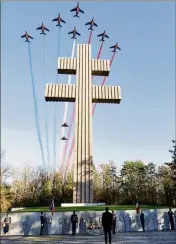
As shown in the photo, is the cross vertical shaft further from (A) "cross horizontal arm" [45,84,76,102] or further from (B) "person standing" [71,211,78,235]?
(B) "person standing" [71,211,78,235]

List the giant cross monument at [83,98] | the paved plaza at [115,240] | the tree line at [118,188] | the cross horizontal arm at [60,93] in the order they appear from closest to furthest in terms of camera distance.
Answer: the paved plaza at [115,240]
the giant cross monument at [83,98]
the cross horizontal arm at [60,93]
the tree line at [118,188]

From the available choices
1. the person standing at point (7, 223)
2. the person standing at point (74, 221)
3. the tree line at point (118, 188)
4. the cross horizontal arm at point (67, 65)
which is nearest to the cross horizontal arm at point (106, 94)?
the cross horizontal arm at point (67, 65)

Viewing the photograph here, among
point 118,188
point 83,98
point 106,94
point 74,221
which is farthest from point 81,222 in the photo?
point 118,188

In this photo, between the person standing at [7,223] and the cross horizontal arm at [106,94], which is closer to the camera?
the person standing at [7,223]

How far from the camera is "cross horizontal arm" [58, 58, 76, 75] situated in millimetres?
29969

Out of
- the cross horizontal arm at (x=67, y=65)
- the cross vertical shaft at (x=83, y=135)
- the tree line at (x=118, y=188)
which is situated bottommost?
the tree line at (x=118, y=188)

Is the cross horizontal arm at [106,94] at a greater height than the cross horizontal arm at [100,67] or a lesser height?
lesser

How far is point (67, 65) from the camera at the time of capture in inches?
1195

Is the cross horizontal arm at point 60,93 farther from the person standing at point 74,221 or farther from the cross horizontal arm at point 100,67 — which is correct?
the person standing at point 74,221

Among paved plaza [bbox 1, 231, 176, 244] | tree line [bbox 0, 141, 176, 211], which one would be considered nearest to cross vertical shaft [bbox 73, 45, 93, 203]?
paved plaza [bbox 1, 231, 176, 244]

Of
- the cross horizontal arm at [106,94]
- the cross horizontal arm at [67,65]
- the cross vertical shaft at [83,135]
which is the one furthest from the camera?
the cross horizontal arm at [67,65]

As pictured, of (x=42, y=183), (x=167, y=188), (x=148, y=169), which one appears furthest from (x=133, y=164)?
(x=42, y=183)

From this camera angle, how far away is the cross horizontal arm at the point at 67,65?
2997 cm

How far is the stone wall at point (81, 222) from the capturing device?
1923cm
